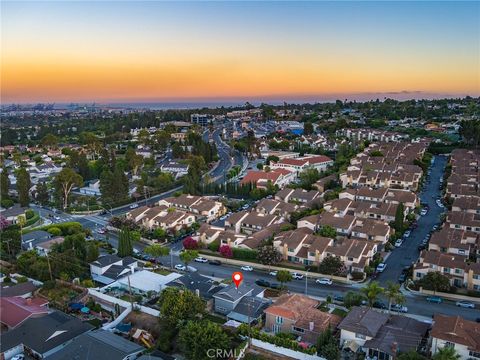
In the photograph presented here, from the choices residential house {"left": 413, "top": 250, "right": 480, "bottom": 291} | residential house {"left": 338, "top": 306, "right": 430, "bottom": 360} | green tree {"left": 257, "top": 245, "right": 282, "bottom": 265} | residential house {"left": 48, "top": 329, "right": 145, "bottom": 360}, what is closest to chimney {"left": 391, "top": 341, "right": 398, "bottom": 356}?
residential house {"left": 338, "top": 306, "right": 430, "bottom": 360}

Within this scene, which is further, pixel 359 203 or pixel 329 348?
pixel 359 203

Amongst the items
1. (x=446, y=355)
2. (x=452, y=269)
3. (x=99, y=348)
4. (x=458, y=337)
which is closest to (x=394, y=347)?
(x=446, y=355)

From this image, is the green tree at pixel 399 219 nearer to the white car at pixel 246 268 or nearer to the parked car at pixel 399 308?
the parked car at pixel 399 308

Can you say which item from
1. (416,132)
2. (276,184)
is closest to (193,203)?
(276,184)

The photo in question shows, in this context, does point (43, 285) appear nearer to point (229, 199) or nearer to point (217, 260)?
point (217, 260)

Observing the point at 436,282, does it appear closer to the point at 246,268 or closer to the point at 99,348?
the point at 246,268
